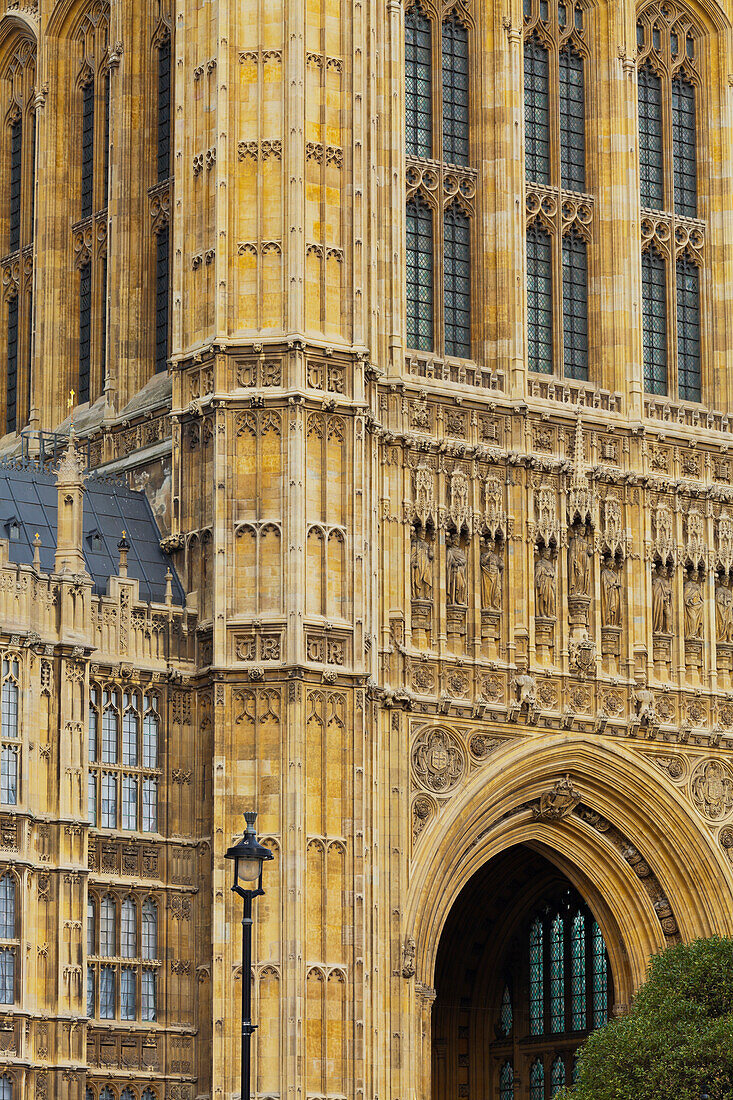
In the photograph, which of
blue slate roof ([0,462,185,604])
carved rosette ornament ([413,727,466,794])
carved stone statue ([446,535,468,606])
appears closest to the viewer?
blue slate roof ([0,462,185,604])

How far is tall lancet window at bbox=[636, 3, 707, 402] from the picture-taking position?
6481cm

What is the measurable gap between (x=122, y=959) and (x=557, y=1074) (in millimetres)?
15430

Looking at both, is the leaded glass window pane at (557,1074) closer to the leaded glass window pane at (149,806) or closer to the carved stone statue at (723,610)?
the carved stone statue at (723,610)

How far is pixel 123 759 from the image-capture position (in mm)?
54938

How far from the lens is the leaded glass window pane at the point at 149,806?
55062mm

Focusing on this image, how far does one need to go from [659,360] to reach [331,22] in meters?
11.6

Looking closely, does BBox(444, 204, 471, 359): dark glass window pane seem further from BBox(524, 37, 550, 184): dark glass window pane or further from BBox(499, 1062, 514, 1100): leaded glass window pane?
BBox(499, 1062, 514, 1100): leaded glass window pane

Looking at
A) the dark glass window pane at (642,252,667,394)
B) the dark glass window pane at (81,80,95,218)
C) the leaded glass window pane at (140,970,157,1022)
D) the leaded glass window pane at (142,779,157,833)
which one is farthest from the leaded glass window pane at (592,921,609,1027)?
the dark glass window pane at (81,80,95,218)

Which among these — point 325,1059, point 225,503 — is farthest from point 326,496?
point 325,1059

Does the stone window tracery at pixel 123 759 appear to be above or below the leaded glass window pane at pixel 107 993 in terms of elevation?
above

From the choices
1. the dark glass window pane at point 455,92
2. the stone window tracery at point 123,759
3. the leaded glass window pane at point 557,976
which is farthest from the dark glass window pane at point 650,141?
the stone window tracery at point 123,759

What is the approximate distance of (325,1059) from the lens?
53.7 meters

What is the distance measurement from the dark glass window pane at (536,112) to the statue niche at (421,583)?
31.5 feet

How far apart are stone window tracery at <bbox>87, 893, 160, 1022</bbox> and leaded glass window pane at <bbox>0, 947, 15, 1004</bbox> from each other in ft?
6.29
